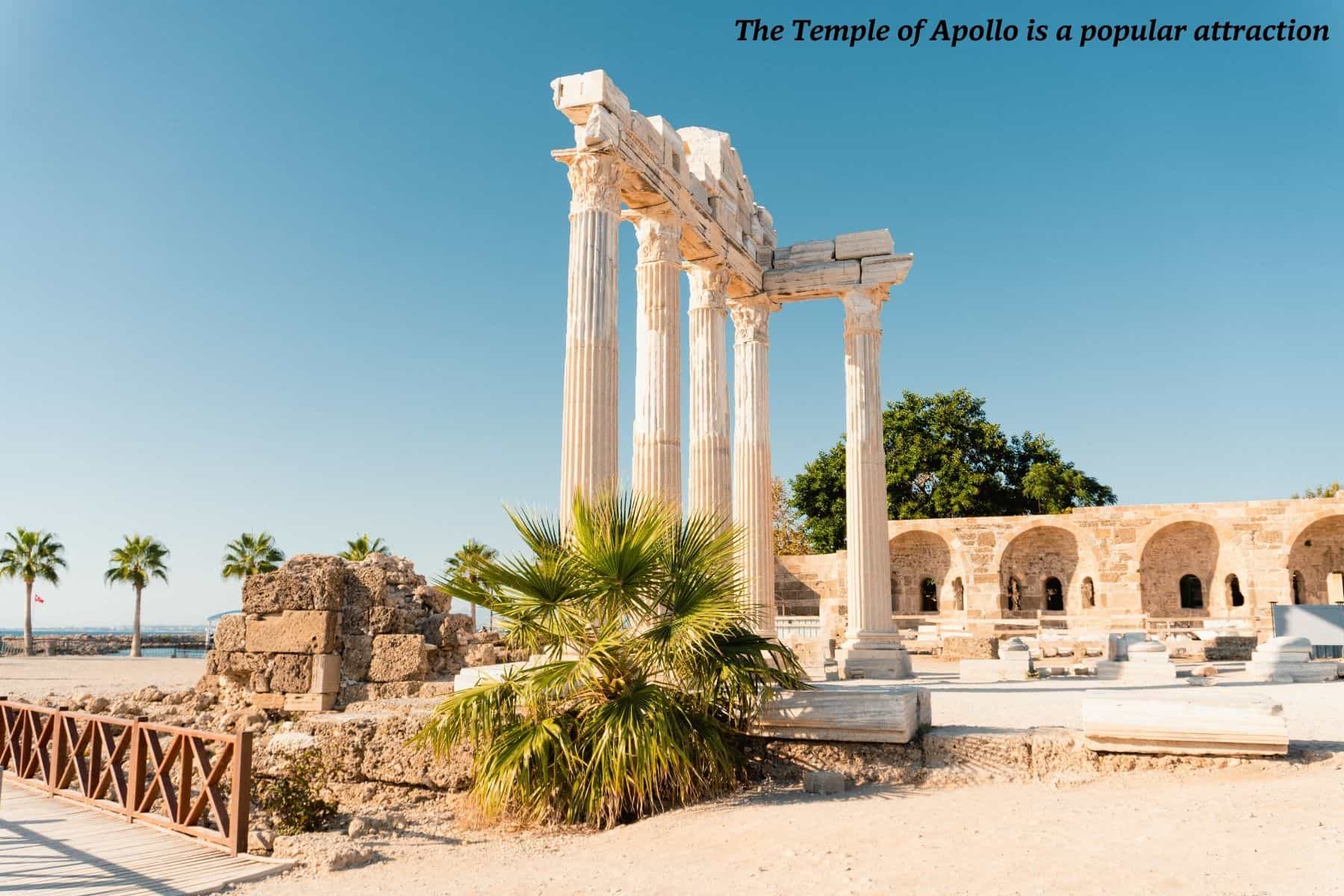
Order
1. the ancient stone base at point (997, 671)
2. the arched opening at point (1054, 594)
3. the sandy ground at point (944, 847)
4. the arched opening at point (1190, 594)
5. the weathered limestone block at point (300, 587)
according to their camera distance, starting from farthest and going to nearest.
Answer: the arched opening at point (1054, 594), the arched opening at point (1190, 594), the ancient stone base at point (997, 671), the weathered limestone block at point (300, 587), the sandy ground at point (944, 847)

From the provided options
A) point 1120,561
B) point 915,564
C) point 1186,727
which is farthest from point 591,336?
point 915,564

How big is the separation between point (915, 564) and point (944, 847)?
31115 mm

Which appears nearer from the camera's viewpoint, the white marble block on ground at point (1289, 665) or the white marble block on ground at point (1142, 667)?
the white marble block on ground at point (1289, 665)

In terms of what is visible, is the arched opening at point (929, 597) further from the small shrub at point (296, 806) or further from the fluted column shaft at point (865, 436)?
the small shrub at point (296, 806)

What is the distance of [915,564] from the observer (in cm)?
3572

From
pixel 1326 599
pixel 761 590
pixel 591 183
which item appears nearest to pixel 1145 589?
pixel 1326 599

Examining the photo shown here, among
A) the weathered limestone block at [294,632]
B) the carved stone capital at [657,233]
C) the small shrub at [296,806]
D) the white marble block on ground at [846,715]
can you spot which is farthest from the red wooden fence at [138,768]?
the carved stone capital at [657,233]

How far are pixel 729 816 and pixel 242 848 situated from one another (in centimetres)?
321

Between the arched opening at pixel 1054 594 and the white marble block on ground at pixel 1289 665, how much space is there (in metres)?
20.3

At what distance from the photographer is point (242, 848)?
6.41 meters

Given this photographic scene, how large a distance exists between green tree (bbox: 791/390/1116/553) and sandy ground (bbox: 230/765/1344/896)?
3421 cm

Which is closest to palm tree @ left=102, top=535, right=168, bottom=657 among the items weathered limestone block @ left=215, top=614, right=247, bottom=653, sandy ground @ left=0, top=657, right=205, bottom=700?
sandy ground @ left=0, top=657, right=205, bottom=700

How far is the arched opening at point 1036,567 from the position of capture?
111 feet

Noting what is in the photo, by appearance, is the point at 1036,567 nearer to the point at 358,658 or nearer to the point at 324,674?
the point at 358,658
